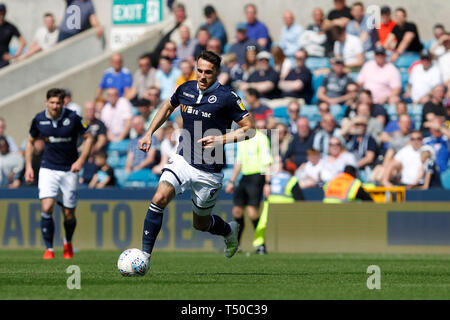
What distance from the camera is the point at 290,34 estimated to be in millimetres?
23438

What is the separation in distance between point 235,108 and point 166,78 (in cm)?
1164

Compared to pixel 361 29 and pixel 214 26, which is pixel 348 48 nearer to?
pixel 361 29

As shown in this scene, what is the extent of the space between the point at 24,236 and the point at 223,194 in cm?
387

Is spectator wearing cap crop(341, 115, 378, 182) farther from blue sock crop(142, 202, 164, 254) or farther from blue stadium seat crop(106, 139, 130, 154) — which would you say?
blue sock crop(142, 202, 164, 254)

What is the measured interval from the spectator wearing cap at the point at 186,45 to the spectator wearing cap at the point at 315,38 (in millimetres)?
2482

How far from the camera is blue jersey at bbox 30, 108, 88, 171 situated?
51.0ft

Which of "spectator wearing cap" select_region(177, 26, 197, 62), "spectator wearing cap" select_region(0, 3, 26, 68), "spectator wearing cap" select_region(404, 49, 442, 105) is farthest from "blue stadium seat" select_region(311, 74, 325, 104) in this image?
"spectator wearing cap" select_region(0, 3, 26, 68)

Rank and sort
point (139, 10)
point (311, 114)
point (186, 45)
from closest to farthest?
point (311, 114) → point (186, 45) → point (139, 10)

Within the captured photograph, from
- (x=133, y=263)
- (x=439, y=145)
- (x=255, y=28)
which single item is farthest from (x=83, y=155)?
(x=255, y=28)

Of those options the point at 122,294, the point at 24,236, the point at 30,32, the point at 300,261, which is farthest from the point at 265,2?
the point at 122,294

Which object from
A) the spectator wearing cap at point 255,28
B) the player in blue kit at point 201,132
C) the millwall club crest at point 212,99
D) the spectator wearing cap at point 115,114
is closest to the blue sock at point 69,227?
the player in blue kit at point 201,132

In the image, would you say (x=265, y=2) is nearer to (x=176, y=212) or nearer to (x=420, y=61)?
(x=420, y=61)

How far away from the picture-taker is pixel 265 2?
2530 centimetres
